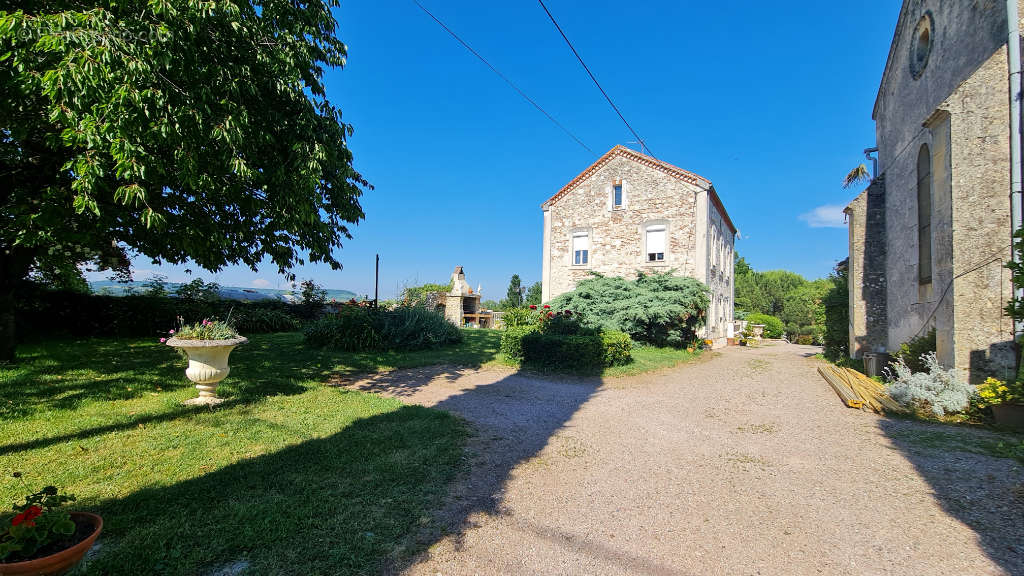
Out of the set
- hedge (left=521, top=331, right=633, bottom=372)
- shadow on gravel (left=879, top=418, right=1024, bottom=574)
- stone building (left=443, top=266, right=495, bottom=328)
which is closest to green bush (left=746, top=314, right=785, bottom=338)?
stone building (left=443, top=266, right=495, bottom=328)

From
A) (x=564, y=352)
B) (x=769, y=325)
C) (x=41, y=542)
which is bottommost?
(x=41, y=542)

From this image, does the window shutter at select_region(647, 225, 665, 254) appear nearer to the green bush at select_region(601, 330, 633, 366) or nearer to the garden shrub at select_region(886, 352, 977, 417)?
the green bush at select_region(601, 330, 633, 366)

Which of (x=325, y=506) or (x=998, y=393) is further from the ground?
(x=998, y=393)

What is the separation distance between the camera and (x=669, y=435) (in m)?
5.20

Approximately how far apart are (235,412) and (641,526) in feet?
16.9

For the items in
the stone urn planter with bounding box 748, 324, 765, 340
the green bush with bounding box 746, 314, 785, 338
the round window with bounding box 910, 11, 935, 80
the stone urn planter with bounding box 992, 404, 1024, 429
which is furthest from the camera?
the green bush with bounding box 746, 314, 785, 338

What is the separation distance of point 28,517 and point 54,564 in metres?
0.26

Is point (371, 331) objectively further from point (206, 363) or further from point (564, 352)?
point (206, 363)

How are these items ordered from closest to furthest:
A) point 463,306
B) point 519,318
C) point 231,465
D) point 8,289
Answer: point 231,465, point 8,289, point 519,318, point 463,306

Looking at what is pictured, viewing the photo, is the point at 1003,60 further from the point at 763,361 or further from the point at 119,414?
the point at 119,414

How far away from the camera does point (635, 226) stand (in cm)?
1792

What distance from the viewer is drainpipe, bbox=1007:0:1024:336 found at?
5781 millimetres

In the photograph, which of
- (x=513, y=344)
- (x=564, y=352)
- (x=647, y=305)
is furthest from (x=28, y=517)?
(x=647, y=305)

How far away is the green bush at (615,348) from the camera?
32.5 ft
